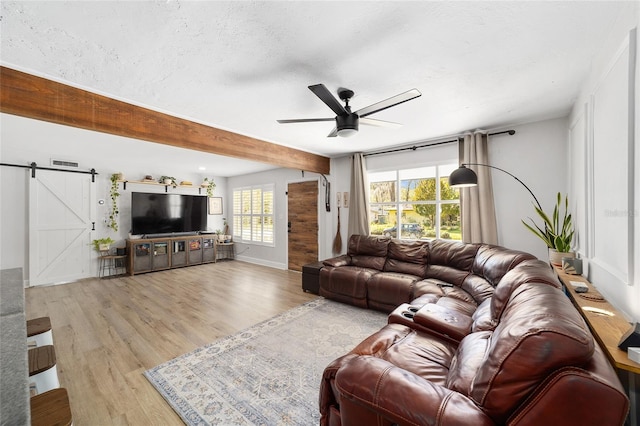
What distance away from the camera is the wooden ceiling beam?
2.00m

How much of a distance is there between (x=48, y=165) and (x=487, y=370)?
7.26 meters

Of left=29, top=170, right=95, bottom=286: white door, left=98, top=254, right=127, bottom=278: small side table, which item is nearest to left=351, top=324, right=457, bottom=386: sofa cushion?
left=98, top=254, right=127, bottom=278: small side table

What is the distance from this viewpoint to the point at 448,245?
12.1ft

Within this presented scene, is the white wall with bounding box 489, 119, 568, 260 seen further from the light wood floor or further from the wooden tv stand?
the wooden tv stand

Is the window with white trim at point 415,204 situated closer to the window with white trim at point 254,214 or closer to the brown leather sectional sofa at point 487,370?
the brown leather sectional sofa at point 487,370

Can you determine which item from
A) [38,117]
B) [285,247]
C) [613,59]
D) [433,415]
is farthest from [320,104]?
[285,247]

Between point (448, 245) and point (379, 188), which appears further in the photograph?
point (379, 188)

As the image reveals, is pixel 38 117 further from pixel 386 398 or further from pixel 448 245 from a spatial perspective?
pixel 448 245

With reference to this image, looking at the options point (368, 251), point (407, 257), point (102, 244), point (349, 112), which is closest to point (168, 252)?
point (102, 244)

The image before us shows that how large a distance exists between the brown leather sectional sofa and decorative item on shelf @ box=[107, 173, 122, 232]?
249 inches

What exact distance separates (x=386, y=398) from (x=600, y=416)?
2.18 feet

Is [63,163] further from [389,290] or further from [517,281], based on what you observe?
[517,281]

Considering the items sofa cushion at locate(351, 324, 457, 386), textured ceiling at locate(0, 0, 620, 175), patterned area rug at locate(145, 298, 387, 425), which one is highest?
textured ceiling at locate(0, 0, 620, 175)

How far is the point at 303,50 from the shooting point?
1.80 m
